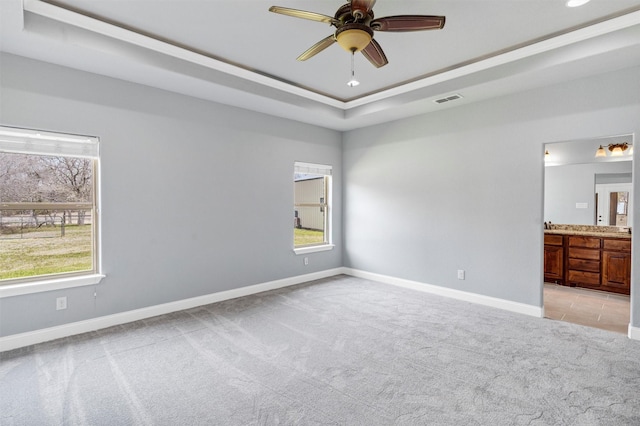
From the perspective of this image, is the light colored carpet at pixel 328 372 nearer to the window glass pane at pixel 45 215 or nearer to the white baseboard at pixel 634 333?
the white baseboard at pixel 634 333

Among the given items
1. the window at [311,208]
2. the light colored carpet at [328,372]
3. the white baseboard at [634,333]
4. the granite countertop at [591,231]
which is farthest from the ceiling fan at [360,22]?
the granite countertop at [591,231]

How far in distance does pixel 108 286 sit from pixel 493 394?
380cm

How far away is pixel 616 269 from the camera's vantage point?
468 centimetres

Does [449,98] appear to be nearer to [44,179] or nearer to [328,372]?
[328,372]

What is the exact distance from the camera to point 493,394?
230cm

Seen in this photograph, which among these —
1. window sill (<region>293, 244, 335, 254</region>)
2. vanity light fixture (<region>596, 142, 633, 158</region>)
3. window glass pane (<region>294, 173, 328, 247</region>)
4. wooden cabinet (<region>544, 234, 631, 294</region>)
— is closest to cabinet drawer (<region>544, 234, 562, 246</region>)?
wooden cabinet (<region>544, 234, 631, 294</region>)

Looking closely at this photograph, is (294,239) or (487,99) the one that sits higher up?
(487,99)

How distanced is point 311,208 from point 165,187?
260cm

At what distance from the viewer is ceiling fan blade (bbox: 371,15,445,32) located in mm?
2182

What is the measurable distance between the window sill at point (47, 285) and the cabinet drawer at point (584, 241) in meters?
6.54

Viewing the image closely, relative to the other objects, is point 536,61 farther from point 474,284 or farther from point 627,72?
point 474,284

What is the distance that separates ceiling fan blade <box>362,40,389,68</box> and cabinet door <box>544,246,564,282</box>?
4.55 metres

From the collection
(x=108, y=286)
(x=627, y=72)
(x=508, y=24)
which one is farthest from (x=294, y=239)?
(x=627, y=72)

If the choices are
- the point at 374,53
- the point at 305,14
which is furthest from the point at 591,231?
the point at 305,14
